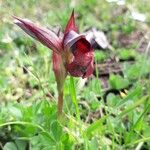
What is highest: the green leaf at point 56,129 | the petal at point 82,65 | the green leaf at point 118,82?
the petal at point 82,65

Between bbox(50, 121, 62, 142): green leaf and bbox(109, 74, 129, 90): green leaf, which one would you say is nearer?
bbox(50, 121, 62, 142): green leaf

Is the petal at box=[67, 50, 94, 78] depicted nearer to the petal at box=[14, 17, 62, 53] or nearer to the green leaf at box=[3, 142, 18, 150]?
the petal at box=[14, 17, 62, 53]

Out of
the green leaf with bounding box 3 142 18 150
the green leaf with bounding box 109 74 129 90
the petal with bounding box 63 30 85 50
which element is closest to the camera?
the petal with bounding box 63 30 85 50

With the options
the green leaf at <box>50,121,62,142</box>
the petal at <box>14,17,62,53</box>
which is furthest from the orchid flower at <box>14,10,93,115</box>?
the green leaf at <box>50,121,62,142</box>

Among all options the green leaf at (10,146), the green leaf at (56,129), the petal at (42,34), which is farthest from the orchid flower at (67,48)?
the green leaf at (10,146)

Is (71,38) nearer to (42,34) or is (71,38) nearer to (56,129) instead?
(42,34)

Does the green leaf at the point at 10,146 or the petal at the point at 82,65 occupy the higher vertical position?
the petal at the point at 82,65

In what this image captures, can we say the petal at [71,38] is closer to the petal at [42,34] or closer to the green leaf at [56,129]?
the petal at [42,34]

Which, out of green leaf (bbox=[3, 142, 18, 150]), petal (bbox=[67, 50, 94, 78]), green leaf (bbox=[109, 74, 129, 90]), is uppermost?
petal (bbox=[67, 50, 94, 78])
